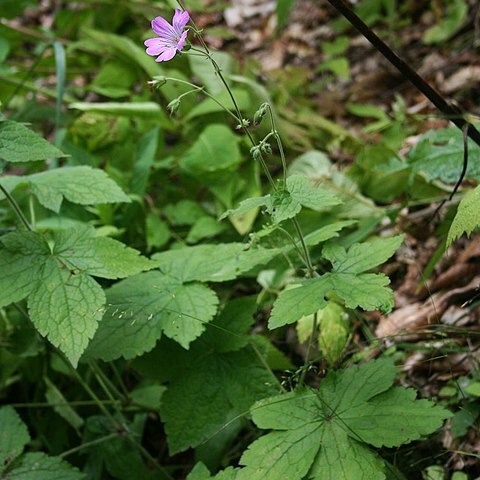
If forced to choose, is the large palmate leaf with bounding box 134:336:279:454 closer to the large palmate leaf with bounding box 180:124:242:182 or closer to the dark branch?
the dark branch

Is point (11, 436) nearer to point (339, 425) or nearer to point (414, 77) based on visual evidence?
point (339, 425)

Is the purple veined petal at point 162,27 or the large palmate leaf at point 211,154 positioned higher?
the purple veined petal at point 162,27

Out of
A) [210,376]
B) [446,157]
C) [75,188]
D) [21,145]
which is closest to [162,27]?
[21,145]

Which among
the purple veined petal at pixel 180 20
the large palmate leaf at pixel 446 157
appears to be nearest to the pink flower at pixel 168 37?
the purple veined petal at pixel 180 20

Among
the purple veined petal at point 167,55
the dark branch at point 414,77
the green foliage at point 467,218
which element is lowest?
the green foliage at point 467,218

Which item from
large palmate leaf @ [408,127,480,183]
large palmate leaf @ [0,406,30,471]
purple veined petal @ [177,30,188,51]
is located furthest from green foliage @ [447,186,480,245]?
large palmate leaf @ [0,406,30,471]

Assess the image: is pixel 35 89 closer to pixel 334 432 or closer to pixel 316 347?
pixel 316 347

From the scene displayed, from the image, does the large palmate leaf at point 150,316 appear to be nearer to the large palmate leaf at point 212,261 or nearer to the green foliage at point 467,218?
the large palmate leaf at point 212,261
